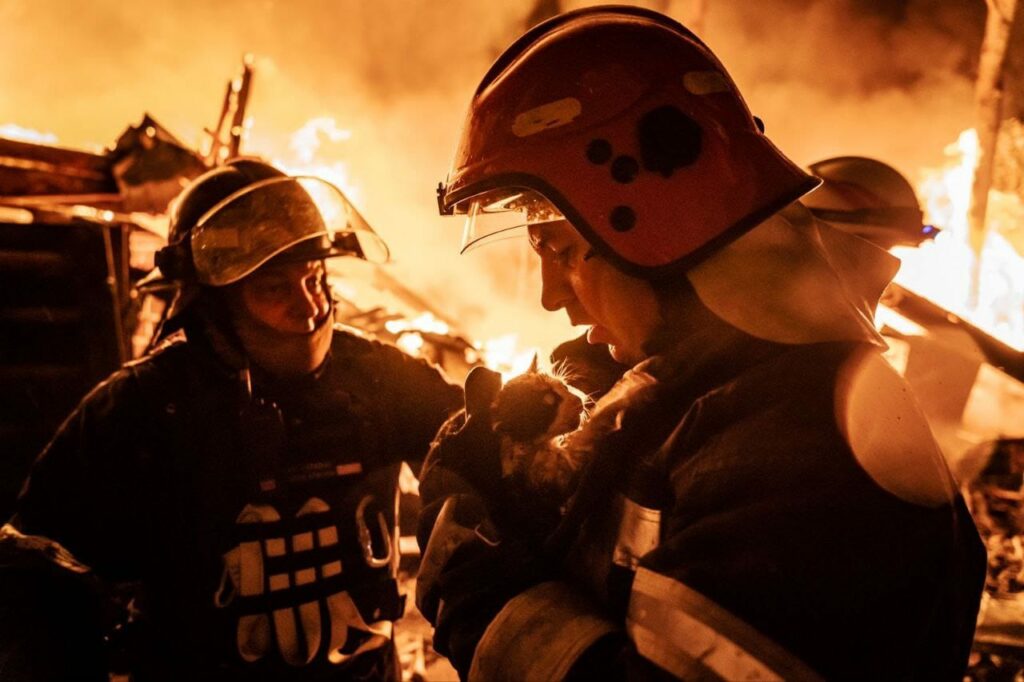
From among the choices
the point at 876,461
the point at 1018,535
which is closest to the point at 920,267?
the point at 1018,535

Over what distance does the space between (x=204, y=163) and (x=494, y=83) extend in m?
10.4

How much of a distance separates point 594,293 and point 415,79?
780 inches

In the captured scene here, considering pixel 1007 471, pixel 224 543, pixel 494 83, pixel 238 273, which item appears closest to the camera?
pixel 494 83

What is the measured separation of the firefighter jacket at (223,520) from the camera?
8.50 ft

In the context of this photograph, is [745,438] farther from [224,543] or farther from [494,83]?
[224,543]

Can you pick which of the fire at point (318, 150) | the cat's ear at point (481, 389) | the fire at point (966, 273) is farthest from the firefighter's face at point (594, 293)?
the fire at point (318, 150)

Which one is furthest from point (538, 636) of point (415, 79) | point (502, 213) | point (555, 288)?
point (415, 79)

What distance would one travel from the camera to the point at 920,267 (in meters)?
11.9

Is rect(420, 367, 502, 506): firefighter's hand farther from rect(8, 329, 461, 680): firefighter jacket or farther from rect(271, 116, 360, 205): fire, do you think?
rect(271, 116, 360, 205): fire

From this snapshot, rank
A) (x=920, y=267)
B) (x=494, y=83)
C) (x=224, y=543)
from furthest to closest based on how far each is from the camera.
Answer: (x=920, y=267), (x=224, y=543), (x=494, y=83)

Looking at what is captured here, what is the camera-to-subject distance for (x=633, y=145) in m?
1.54

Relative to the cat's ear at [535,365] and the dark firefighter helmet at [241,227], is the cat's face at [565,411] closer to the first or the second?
the cat's ear at [535,365]

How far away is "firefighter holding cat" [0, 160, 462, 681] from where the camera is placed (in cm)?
252

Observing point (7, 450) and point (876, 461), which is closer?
point (876, 461)
